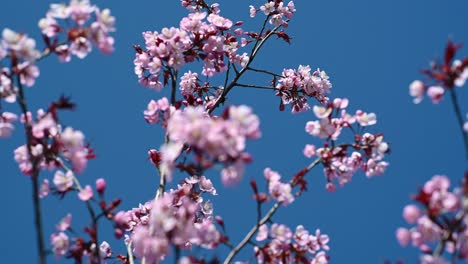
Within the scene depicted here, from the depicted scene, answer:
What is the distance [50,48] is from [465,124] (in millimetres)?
2849

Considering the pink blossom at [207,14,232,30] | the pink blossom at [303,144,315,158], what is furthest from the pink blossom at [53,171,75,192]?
the pink blossom at [207,14,232,30]

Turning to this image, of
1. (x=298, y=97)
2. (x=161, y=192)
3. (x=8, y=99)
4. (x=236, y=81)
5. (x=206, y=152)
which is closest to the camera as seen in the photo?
(x=206, y=152)

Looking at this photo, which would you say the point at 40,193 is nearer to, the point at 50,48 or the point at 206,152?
the point at 50,48

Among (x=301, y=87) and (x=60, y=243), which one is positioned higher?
(x=301, y=87)

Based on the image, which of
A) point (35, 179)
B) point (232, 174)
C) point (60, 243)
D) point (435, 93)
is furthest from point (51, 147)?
point (435, 93)

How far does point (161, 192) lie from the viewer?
418 centimetres

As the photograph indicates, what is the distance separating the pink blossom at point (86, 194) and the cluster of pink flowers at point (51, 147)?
139mm

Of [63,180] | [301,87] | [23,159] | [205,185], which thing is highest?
[301,87]

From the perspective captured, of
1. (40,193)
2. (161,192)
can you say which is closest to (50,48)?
(40,193)

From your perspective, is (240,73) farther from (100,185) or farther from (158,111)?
(100,185)

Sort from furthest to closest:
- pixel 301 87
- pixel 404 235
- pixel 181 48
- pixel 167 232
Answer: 1. pixel 301 87
2. pixel 181 48
3. pixel 404 235
4. pixel 167 232

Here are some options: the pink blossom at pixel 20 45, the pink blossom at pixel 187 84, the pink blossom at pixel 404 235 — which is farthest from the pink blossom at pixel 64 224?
the pink blossom at pixel 187 84

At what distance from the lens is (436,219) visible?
3018 millimetres

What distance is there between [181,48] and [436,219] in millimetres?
2692
